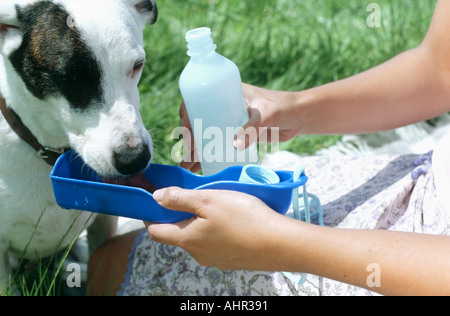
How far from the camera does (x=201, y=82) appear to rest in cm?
139

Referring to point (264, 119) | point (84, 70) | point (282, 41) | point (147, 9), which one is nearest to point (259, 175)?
point (264, 119)

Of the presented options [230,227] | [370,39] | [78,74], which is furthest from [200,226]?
[370,39]

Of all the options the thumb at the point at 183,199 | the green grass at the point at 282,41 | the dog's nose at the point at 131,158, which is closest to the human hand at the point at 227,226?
the thumb at the point at 183,199

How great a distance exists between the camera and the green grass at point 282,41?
269cm

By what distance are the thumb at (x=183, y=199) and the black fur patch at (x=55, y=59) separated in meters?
0.30

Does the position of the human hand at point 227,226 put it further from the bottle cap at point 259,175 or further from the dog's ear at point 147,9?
the dog's ear at point 147,9

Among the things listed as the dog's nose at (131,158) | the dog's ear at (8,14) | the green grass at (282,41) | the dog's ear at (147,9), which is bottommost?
the dog's nose at (131,158)

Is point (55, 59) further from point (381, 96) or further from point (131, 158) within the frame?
point (381, 96)

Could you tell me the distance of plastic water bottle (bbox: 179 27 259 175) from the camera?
4.56ft

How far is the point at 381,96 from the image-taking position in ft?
5.65

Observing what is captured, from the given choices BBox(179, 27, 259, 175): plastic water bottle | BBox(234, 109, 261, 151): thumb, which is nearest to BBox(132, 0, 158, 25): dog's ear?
BBox(179, 27, 259, 175): plastic water bottle

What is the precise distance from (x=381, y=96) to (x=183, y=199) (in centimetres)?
80
